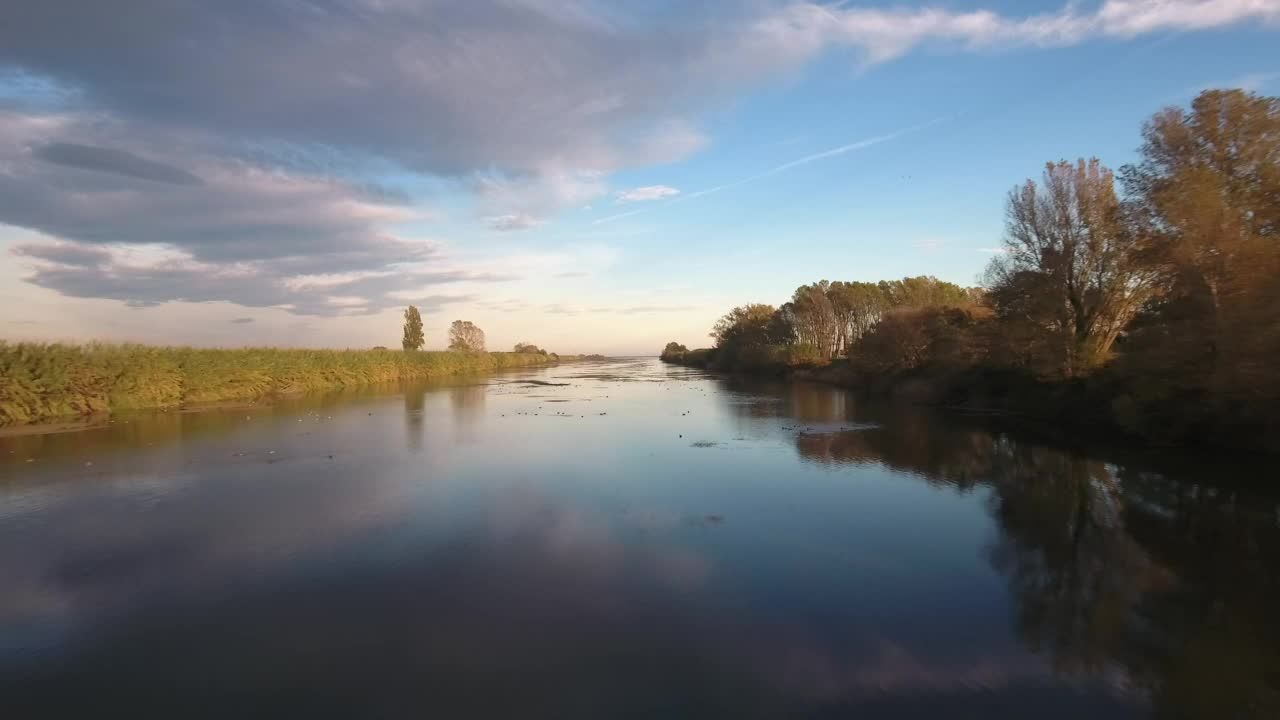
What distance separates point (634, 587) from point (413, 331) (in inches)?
3030

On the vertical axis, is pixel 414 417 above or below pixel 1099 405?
below

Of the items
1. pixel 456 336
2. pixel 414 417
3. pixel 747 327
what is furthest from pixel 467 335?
pixel 414 417

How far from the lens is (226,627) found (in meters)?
6.41

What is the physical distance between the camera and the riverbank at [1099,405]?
15492 mm

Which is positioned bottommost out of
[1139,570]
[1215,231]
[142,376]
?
[1139,570]

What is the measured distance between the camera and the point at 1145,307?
2011cm

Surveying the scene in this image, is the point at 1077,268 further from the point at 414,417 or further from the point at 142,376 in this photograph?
the point at 142,376

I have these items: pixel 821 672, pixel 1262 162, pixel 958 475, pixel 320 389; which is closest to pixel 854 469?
pixel 958 475

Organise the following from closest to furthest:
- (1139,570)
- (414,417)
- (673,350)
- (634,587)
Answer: (634,587) → (1139,570) → (414,417) → (673,350)

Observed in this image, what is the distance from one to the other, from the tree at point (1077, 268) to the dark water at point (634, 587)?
10.1 m

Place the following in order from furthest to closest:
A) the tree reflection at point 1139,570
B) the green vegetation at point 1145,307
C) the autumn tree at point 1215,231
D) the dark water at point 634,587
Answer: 1. the green vegetation at point 1145,307
2. the autumn tree at point 1215,231
3. the tree reflection at point 1139,570
4. the dark water at point 634,587

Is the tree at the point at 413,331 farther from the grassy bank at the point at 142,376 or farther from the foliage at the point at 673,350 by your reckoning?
the foliage at the point at 673,350

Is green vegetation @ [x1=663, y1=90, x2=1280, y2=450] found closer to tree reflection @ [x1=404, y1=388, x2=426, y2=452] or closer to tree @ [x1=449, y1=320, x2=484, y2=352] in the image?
tree reflection @ [x1=404, y1=388, x2=426, y2=452]

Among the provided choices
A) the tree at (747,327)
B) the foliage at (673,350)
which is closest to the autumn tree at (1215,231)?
Answer: the tree at (747,327)
